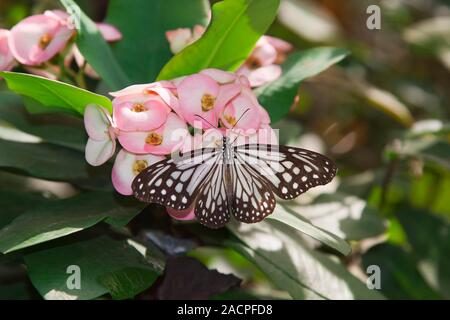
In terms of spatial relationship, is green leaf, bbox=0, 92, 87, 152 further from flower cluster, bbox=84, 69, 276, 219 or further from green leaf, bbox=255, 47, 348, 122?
green leaf, bbox=255, 47, 348, 122

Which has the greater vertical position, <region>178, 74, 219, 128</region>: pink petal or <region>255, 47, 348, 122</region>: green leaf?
<region>255, 47, 348, 122</region>: green leaf

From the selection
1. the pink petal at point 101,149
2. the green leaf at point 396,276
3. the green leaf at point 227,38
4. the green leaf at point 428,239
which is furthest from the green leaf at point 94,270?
the green leaf at point 428,239

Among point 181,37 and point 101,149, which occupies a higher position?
point 181,37

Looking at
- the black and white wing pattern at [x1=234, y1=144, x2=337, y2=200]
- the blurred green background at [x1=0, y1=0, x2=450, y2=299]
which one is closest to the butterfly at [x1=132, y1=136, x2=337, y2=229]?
the black and white wing pattern at [x1=234, y1=144, x2=337, y2=200]

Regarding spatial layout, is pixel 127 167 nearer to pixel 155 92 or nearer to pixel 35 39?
pixel 155 92

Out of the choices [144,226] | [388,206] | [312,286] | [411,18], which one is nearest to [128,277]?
[144,226]

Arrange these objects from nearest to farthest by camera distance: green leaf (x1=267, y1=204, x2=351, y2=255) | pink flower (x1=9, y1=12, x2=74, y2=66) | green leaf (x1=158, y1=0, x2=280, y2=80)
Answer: green leaf (x1=267, y1=204, x2=351, y2=255) < green leaf (x1=158, y1=0, x2=280, y2=80) < pink flower (x1=9, y1=12, x2=74, y2=66)

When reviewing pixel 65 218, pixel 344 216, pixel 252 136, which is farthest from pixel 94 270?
pixel 344 216
